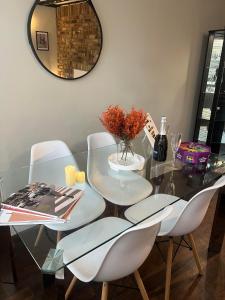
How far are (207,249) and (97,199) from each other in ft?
3.98

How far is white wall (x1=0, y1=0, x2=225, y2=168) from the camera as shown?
2.01 metres

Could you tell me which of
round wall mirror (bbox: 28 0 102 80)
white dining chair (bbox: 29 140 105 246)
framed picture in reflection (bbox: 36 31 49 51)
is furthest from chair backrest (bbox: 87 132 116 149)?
framed picture in reflection (bbox: 36 31 49 51)

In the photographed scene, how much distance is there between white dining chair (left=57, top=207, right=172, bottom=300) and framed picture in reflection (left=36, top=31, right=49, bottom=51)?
146 cm

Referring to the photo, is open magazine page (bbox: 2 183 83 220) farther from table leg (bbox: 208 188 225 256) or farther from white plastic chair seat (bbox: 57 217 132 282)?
table leg (bbox: 208 188 225 256)

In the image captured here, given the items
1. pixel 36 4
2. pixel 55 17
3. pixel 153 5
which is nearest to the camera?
pixel 36 4

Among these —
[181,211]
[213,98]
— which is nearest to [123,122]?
[181,211]

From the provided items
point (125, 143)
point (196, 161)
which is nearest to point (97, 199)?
point (125, 143)

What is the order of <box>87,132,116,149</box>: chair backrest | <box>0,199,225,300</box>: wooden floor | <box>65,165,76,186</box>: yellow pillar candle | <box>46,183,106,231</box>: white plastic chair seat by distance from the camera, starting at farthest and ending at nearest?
<box>87,132,116,149</box>: chair backrest
<box>0,199,225,300</box>: wooden floor
<box>65,165,76,186</box>: yellow pillar candle
<box>46,183,106,231</box>: white plastic chair seat

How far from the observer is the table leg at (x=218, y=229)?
2.03 meters

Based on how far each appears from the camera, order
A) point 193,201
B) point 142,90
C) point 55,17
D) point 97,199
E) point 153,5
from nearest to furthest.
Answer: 1. point 193,201
2. point 97,199
3. point 55,17
4. point 153,5
5. point 142,90

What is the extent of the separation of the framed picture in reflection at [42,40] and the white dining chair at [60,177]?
0.77 metres

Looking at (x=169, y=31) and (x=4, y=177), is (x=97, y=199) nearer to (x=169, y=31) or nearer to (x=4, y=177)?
(x=4, y=177)

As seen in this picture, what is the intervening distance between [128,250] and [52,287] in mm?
347

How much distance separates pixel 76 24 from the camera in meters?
2.26
